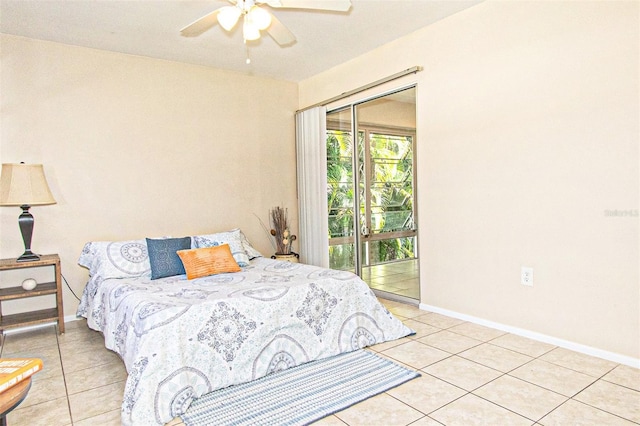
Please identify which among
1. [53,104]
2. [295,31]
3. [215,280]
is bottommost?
[215,280]

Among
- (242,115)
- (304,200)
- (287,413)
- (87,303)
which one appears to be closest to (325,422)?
(287,413)

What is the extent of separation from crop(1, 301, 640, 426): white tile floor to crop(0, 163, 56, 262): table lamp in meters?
0.91

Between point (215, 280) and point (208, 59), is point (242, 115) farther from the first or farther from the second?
point (215, 280)

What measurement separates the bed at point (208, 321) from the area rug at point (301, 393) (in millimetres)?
73

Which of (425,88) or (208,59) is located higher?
(208,59)

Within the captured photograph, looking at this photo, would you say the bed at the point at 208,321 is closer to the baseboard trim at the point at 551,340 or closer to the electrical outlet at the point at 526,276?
the baseboard trim at the point at 551,340

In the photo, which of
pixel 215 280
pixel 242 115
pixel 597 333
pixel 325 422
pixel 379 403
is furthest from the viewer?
pixel 242 115

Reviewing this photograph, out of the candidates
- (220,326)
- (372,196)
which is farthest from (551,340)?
(372,196)

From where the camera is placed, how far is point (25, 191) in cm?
328

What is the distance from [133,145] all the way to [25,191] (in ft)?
3.53

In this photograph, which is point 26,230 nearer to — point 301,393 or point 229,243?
point 229,243

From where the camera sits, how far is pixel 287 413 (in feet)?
6.70

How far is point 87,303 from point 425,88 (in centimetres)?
357

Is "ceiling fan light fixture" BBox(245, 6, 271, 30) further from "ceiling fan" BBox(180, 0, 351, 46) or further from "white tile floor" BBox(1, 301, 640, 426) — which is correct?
"white tile floor" BBox(1, 301, 640, 426)
